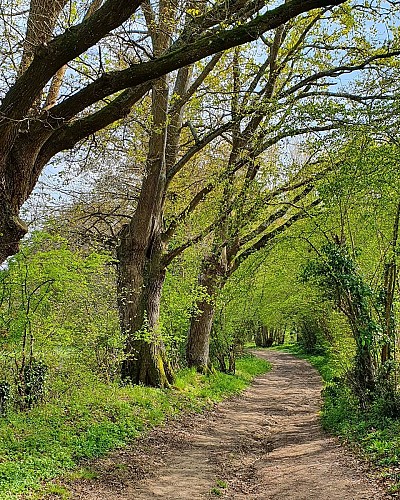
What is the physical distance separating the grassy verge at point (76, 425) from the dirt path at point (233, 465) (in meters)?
0.35

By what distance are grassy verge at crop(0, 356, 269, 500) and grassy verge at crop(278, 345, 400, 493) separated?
3012 millimetres

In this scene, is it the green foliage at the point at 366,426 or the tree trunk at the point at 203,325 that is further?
the tree trunk at the point at 203,325

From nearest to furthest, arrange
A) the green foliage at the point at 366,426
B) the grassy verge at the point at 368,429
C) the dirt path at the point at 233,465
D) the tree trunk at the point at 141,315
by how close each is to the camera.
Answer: the dirt path at the point at 233,465, the grassy verge at the point at 368,429, the green foliage at the point at 366,426, the tree trunk at the point at 141,315

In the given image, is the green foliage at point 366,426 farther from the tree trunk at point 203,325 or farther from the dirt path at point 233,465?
the tree trunk at point 203,325

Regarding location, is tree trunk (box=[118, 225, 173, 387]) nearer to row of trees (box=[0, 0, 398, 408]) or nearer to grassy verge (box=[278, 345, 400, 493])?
row of trees (box=[0, 0, 398, 408])

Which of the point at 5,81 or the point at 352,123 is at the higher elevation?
the point at 352,123

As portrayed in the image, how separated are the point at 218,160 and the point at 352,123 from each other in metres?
6.15

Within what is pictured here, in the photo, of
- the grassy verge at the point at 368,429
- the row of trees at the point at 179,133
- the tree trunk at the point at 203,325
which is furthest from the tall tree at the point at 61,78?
the tree trunk at the point at 203,325

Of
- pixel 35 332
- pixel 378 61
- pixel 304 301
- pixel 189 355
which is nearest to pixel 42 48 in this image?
pixel 35 332

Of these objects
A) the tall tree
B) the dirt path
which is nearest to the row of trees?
the tall tree

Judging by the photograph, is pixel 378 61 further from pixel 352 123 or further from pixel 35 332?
pixel 35 332

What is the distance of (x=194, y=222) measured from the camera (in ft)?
45.8

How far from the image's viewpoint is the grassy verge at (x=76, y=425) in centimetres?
618

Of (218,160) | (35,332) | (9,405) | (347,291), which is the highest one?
(218,160)
